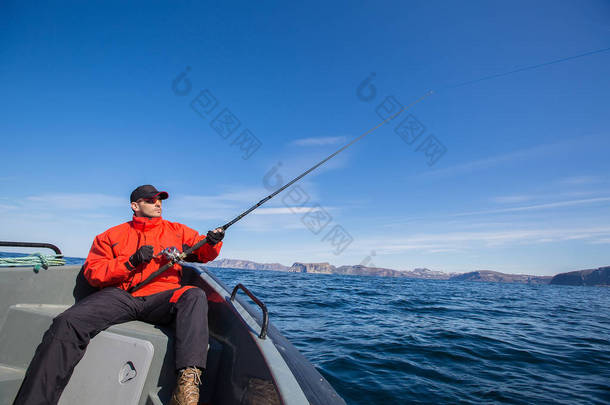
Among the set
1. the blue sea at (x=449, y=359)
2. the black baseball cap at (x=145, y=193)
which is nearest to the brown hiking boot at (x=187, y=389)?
the black baseball cap at (x=145, y=193)

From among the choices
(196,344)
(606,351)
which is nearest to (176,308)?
(196,344)

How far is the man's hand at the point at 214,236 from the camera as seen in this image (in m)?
2.85

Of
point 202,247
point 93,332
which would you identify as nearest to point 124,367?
point 93,332

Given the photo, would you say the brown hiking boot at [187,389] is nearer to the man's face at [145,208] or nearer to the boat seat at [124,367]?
the boat seat at [124,367]

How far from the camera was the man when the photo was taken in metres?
1.92

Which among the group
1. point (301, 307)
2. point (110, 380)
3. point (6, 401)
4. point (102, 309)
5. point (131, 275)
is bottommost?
point (301, 307)

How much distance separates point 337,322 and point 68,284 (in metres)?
5.88

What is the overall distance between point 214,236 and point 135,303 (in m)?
0.90

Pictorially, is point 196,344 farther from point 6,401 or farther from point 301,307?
point 301,307

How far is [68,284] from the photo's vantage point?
301cm

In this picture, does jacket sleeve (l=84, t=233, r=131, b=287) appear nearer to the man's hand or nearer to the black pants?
the black pants

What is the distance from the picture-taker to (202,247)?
3.08 metres

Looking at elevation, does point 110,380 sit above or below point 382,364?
above

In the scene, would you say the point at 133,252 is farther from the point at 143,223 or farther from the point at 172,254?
the point at 172,254
